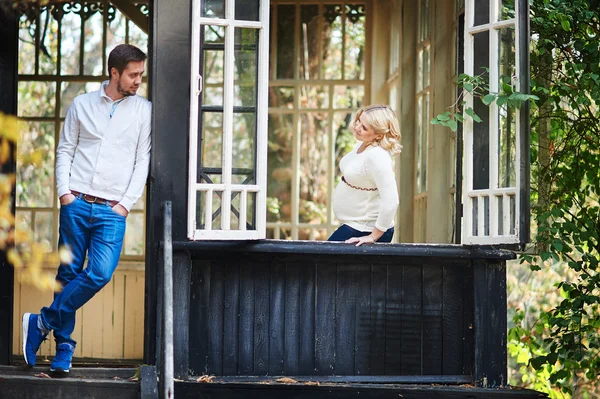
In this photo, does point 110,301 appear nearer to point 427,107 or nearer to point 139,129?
point 139,129

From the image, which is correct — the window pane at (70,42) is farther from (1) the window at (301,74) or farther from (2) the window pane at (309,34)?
(2) the window pane at (309,34)

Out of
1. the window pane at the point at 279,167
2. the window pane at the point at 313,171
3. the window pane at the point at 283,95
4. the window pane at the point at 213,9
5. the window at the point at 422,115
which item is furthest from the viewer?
the window pane at the point at 313,171

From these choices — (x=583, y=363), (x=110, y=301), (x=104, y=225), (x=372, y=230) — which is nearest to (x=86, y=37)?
(x=110, y=301)

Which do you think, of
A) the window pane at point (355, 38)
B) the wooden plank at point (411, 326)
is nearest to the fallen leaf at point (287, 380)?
the wooden plank at point (411, 326)

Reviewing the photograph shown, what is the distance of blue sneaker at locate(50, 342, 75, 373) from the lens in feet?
18.5

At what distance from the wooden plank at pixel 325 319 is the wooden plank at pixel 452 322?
0.63 metres

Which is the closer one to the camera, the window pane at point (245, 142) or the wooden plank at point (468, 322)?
the window pane at point (245, 142)

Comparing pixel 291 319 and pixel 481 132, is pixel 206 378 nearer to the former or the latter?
pixel 291 319

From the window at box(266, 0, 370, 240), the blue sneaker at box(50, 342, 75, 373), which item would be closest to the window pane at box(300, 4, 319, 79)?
the window at box(266, 0, 370, 240)

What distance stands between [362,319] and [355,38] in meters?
3.83

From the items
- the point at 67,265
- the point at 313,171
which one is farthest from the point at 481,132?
the point at 313,171

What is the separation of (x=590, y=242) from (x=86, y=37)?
3.94 metres

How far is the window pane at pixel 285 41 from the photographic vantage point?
8695 millimetres

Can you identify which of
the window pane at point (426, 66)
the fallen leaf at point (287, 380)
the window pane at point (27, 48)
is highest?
the window pane at point (27, 48)
